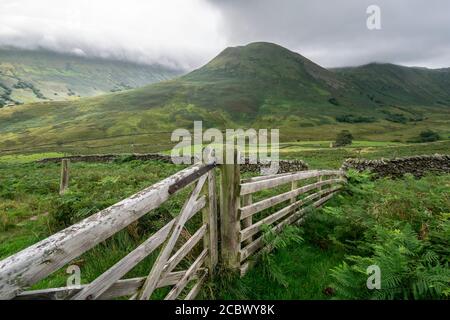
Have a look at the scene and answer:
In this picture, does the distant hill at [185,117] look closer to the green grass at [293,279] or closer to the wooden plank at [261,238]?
the wooden plank at [261,238]

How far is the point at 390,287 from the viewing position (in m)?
3.45

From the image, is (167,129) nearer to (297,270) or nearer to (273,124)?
(273,124)

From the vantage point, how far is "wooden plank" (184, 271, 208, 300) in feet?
12.1

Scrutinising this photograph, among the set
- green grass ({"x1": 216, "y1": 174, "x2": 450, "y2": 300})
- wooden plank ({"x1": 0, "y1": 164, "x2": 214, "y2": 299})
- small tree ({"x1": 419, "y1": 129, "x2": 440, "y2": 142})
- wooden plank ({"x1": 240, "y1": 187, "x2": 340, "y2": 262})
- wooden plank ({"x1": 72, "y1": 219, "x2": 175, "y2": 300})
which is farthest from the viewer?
small tree ({"x1": 419, "y1": 129, "x2": 440, "y2": 142})

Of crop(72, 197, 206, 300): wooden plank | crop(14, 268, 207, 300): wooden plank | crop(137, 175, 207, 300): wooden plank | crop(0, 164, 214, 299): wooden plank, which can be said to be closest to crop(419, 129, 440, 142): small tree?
crop(137, 175, 207, 300): wooden plank

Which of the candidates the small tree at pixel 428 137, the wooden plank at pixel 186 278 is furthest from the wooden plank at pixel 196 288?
the small tree at pixel 428 137

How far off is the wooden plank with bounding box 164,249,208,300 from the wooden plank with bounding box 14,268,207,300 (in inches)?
2.1

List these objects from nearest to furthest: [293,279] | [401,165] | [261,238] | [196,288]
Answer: [196,288], [293,279], [261,238], [401,165]

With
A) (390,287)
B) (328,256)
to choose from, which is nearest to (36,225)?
(328,256)

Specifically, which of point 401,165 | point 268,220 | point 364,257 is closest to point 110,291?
point 364,257

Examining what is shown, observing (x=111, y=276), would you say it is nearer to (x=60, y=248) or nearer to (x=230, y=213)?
(x=60, y=248)

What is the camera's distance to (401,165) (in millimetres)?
19016

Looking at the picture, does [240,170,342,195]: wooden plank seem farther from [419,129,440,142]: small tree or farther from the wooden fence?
[419,129,440,142]: small tree

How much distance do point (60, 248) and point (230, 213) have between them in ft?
9.14
